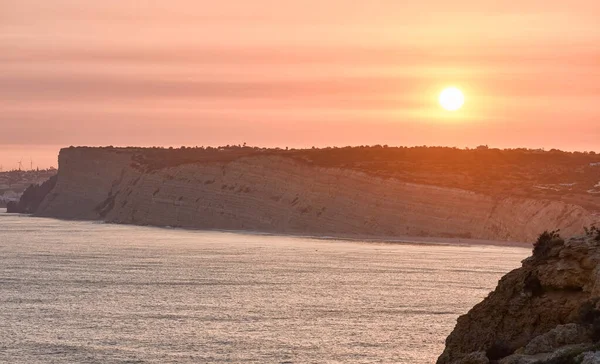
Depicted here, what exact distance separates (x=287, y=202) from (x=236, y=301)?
→ 6497 centimetres

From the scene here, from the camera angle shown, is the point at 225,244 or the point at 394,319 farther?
the point at 225,244

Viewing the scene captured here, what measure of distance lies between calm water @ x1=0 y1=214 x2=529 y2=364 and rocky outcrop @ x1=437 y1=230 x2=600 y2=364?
882cm

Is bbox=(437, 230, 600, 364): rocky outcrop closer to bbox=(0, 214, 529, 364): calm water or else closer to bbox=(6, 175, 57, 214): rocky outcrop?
bbox=(0, 214, 529, 364): calm water

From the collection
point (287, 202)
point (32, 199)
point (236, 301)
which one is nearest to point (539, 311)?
point (236, 301)

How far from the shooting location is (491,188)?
97250mm

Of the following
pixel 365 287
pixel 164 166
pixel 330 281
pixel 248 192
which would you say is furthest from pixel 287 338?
pixel 164 166

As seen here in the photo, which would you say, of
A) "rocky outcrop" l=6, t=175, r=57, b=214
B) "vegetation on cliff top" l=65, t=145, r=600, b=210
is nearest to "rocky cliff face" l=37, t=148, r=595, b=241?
"vegetation on cliff top" l=65, t=145, r=600, b=210

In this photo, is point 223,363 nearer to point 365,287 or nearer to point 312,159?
point 365,287

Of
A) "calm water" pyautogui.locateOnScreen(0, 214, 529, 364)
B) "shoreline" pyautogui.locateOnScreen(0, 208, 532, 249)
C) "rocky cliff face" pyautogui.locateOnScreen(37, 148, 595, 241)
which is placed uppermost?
"rocky cliff face" pyautogui.locateOnScreen(37, 148, 595, 241)

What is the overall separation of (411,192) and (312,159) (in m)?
22.1

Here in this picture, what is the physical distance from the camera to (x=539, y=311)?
63.0ft

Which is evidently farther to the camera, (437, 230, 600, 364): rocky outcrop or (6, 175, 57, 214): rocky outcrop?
(6, 175, 57, 214): rocky outcrop

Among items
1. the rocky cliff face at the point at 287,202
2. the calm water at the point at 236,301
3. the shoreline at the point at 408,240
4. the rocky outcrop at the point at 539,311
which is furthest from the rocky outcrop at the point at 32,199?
the rocky outcrop at the point at 539,311

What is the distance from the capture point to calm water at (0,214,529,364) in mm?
30375
